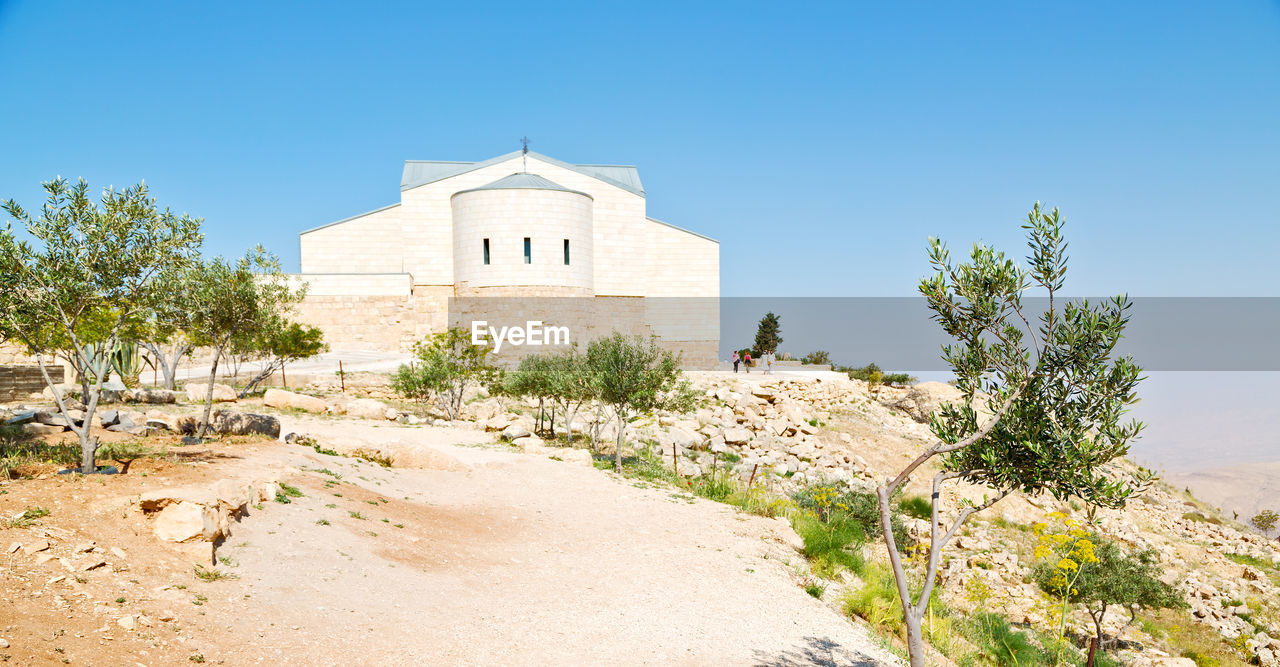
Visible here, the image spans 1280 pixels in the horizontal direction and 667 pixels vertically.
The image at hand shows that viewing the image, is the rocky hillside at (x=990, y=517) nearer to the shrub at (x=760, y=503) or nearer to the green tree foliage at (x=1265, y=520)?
the shrub at (x=760, y=503)

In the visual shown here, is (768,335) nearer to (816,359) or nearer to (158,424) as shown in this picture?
(816,359)

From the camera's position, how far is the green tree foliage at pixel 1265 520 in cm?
3072

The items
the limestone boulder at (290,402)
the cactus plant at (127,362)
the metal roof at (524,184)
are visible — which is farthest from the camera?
the metal roof at (524,184)

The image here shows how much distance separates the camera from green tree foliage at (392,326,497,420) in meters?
24.3

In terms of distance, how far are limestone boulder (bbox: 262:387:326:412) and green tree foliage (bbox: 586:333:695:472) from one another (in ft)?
33.1

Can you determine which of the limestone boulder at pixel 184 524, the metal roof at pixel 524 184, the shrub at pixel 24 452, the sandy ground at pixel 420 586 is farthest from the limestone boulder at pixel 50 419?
the metal roof at pixel 524 184

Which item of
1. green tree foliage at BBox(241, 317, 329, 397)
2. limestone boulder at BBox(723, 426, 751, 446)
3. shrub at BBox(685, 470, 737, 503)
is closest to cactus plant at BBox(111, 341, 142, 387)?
green tree foliage at BBox(241, 317, 329, 397)

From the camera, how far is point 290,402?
75.6 ft

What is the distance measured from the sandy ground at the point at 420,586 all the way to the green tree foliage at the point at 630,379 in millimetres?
4503

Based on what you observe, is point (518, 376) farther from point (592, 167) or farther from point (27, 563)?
point (592, 167)

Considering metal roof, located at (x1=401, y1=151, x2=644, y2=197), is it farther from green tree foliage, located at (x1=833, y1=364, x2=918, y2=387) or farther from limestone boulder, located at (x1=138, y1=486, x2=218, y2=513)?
limestone boulder, located at (x1=138, y1=486, x2=218, y2=513)

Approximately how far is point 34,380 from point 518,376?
1638 centimetres

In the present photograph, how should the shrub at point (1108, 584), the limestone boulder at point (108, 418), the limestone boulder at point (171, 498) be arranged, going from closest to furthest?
the limestone boulder at point (171, 498)
the shrub at point (1108, 584)
the limestone boulder at point (108, 418)

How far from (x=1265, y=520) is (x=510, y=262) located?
1522 inches
